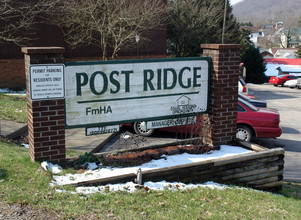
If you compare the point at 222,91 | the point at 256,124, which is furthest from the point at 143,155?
the point at 256,124

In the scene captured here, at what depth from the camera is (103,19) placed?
821 inches

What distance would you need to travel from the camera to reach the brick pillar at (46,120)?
5.42m

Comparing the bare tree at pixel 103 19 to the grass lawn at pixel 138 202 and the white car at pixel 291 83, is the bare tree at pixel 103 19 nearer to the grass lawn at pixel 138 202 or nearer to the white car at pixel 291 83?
the grass lawn at pixel 138 202

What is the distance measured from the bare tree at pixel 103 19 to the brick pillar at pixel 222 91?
13836mm

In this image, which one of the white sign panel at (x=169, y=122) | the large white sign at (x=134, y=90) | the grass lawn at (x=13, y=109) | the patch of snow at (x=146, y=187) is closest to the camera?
the patch of snow at (x=146, y=187)

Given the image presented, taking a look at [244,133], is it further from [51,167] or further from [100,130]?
[51,167]

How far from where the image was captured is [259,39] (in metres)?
149

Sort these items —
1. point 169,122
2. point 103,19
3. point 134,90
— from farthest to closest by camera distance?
point 103,19 → point 169,122 → point 134,90

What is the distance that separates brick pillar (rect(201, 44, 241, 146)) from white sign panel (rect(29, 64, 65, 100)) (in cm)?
299

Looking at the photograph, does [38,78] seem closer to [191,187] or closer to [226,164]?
[191,187]

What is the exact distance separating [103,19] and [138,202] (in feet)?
57.7

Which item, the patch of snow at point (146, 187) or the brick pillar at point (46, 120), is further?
the brick pillar at point (46, 120)

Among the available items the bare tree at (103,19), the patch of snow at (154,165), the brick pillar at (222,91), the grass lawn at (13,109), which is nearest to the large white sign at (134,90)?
the brick pillar at (222,91)

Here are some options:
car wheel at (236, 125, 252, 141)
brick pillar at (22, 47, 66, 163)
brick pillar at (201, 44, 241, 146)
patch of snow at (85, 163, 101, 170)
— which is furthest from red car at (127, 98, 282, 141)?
brick pillar at (22, 47, 66, 163)
